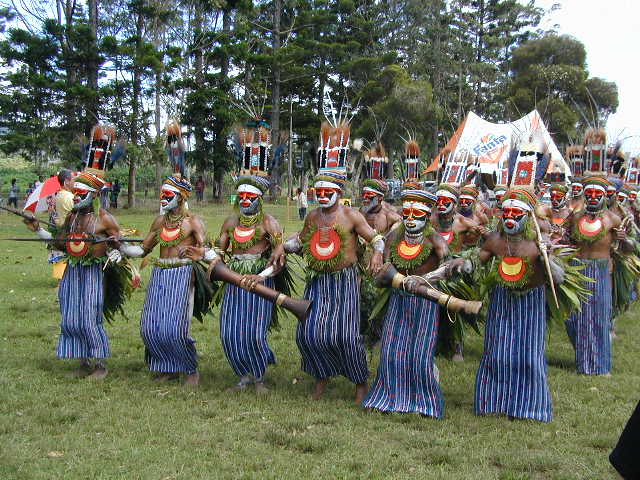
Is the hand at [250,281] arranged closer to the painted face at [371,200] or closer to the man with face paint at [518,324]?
the man with face paint at [518,324]

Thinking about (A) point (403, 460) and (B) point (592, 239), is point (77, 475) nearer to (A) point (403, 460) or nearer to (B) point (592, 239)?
(A) point (403, 460)

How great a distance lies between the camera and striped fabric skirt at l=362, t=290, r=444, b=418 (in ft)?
19.0

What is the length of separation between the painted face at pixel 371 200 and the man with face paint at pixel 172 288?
2.73 m

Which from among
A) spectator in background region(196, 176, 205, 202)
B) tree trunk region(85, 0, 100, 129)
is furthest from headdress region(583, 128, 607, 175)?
spectator in background region(196, 176, 205, 202)

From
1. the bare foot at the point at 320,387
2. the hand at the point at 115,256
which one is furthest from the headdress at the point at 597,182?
the hand at the point at 115,256

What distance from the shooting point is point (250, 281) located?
20.0ft

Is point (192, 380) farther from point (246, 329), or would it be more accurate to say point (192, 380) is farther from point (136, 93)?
point (136, 93)

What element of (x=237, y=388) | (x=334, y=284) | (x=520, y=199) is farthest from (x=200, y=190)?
(x=520, y=199)

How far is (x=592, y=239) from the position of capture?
746cm

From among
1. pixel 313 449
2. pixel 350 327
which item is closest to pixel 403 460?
pixel 313 449

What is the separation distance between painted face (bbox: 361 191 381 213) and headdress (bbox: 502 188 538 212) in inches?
122

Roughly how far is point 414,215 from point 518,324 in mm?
1309

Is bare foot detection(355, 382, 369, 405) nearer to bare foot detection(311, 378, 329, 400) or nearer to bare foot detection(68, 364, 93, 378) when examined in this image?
bare foot detection(311, 378, 329, 400)

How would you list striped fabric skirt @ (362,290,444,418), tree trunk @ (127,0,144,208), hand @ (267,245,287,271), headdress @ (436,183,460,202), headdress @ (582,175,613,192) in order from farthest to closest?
1. tree trunk @ (127,0,144,208)
2. headdress @ (582,175,613,192)
3. headdress @ (436,183,460,202)
4. hand @ (267,245,287,271)
5. striped fabric skirt @ (362,290,444,418)
